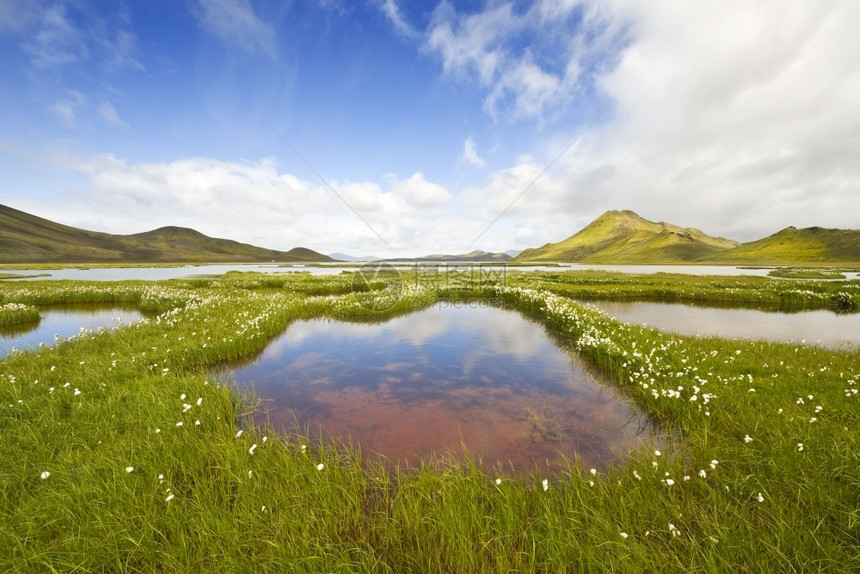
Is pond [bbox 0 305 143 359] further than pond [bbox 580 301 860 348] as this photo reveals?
No

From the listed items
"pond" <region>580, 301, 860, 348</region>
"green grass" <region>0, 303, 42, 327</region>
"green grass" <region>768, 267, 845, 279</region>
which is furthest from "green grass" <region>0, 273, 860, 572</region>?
"green grass" <region>768, 267, 845, 279</region>

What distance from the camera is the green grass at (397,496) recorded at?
347cm

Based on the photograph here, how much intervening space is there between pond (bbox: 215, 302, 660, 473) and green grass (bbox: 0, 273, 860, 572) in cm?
69

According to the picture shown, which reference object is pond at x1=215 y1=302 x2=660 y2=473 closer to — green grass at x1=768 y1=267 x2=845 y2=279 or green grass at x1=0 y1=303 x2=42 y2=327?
green grass at x1=0 y1=303 x2=42 y2=327

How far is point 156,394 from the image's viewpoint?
23.5 ft

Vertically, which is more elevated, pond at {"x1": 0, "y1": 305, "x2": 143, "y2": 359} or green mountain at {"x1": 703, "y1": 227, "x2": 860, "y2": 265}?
green mountain at {"x1": 703, "y1": 227, "x2": 860, "y2": 265}

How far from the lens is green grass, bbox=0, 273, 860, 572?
3471mm

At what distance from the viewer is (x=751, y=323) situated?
56.7 ft

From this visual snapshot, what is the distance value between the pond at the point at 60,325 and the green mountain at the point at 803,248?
189 metres

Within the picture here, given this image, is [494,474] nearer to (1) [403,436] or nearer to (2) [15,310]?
(1) [403,436]

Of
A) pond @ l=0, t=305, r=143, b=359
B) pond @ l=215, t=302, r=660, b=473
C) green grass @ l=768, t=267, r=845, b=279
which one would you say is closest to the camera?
pond @ l=215, t=302, r=660, b=473

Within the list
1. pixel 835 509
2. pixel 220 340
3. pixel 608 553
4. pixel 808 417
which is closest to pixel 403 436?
pixel 608 553

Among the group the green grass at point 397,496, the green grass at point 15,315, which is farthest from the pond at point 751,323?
the green grass at point 15,315

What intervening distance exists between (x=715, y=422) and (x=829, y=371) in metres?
4.44
